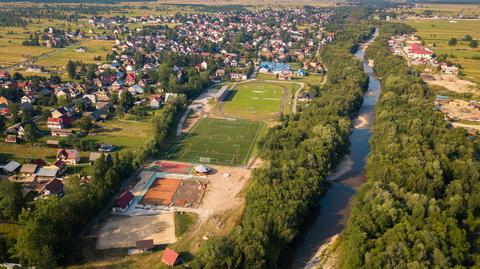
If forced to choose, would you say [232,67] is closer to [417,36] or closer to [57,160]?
[57,160]

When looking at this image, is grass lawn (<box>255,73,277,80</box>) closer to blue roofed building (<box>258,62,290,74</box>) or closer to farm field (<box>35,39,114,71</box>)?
blue roofed building (<box>258,62,290,74</box>)

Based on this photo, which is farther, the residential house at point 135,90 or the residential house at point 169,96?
the residential house at point 135,90

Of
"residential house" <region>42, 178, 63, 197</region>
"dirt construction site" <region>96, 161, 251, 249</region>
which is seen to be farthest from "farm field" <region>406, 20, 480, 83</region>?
"residential house" <region>42, 178, 63, 197</region>

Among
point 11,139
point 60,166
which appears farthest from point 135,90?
point 60,166

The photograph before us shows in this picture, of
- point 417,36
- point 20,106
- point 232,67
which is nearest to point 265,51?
point 232,67

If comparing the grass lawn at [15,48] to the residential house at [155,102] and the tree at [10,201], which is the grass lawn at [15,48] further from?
the tree at [10,201]

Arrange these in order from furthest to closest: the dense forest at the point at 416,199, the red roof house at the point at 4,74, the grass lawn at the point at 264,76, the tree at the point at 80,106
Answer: the grass lawn at the point at 264,76 < the red roof house at the point at 4,74 < the tree at the point at 80,106 < the dense forest at the point at 416,199

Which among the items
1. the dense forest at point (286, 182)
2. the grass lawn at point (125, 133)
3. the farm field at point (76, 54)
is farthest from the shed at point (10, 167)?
the farm field at point (76, 54)
